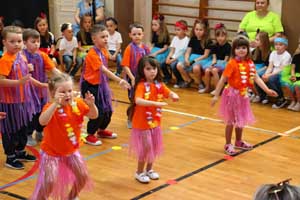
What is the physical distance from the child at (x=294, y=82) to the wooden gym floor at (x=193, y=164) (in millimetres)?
357

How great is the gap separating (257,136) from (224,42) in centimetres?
244

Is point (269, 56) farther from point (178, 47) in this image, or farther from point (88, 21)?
point (88, 21)

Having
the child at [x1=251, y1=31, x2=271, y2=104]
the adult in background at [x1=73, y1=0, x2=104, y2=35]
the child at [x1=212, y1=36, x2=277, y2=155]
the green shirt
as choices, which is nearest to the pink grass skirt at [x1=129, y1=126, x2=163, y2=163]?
the child at [x1=212, y1=36, x2=277, y2=155]

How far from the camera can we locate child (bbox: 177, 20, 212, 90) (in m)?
7.80

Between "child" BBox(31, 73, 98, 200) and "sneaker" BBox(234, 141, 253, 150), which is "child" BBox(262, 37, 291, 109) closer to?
"sneaker" BBox(234, 141, 253, 150)

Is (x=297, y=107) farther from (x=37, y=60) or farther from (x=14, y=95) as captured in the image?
(x=14, y=95)

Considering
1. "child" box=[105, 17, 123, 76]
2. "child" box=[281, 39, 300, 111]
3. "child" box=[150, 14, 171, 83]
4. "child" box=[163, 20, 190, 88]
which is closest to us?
"child" box=[281, 39, 300, 111]

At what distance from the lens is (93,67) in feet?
17.0

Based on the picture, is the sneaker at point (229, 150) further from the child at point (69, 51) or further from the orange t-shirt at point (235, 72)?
the child at point (69, 51)

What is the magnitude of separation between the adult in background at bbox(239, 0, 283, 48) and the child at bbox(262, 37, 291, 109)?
44 centimetres

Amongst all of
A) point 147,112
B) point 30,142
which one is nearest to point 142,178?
point 147,112

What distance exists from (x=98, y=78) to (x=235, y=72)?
4.68 ft

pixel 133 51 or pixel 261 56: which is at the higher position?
pixel 133 51

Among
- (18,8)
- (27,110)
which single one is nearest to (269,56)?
(27,110)
